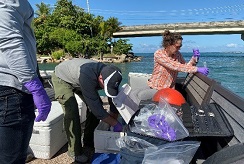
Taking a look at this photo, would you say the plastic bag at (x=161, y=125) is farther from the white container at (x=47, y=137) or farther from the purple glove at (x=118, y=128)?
the white container at (x=47, y=137)

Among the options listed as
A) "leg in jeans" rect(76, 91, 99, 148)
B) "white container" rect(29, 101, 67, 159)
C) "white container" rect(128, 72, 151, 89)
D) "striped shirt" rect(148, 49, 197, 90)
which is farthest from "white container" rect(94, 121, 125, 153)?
"white container" rect(128, 72, 151, 89)

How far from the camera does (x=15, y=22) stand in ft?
5.45

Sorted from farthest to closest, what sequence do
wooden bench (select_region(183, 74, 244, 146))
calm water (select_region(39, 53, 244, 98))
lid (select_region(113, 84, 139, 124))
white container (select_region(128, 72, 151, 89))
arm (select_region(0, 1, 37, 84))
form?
calm water (select_region(39, 53, 244, 98))
white container (select_region(128, 72, 151, 89))
lid (select_region(113, 84, 139, 124))
wooden bench (select_region(183, 74, 244, 146))
arm (select_region(0, 1, 37, 84))

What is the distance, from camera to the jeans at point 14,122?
1.75 meters

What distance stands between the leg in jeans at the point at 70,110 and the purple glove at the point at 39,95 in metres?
1.17

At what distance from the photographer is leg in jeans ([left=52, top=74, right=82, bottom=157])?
3238mm

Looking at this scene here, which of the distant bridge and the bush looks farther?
the distant bridge

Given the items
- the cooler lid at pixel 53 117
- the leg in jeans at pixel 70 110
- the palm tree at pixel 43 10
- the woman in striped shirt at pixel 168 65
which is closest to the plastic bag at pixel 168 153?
the leg in jeans at pixel 70 110

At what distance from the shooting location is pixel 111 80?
2791mm

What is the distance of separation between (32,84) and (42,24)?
4933 centimetres

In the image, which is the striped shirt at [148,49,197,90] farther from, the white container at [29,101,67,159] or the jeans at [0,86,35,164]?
the jeans at [0,86,35,164]

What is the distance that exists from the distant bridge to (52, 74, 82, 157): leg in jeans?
1693 inches

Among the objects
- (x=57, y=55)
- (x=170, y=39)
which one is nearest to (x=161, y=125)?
(x=170, y=39)

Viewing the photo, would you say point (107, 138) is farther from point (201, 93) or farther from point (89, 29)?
point (89, 29)
